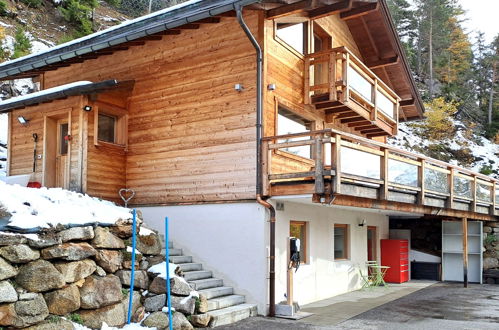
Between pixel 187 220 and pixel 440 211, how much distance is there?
7.00 metres

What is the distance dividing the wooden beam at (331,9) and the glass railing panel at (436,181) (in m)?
4.39

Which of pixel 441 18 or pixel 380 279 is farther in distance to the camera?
pixel 441 18

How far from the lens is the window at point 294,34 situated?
436 inches

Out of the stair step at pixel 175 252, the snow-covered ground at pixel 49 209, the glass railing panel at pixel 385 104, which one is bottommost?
the stair step at pixel 175 252

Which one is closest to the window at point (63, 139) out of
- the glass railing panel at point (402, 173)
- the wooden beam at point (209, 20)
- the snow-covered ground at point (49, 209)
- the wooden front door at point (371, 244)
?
the snow-covered ground at point (49, 209)

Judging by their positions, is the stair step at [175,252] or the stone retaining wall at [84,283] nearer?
the stone retaining wall at [84,283]

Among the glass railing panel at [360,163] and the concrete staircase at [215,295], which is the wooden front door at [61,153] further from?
the glass railing panel at [360,163]

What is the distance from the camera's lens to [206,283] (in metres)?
9.69

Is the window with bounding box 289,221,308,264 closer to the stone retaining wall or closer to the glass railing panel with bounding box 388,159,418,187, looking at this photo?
the glass railing panel with bounding box 388,159,418,187

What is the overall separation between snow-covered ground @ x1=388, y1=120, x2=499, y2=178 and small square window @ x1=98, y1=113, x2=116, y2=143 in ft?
72.0

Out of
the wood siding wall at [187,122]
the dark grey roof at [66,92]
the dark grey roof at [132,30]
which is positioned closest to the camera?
the dark grey roof at [132,30]

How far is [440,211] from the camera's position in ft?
43.6

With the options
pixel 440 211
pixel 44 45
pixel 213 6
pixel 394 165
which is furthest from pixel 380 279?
pixel 44 45

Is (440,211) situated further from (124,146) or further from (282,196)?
(124,146)
